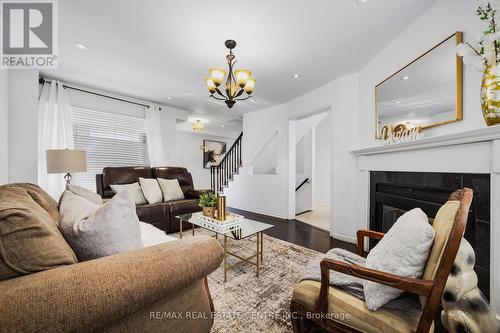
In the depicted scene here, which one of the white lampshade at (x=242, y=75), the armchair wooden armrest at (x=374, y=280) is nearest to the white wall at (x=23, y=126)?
the white lampshade at (x=242, y=75)

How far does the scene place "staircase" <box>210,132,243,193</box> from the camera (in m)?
5.84

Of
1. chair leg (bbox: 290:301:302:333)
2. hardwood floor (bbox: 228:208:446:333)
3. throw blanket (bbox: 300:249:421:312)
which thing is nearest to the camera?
throw blanket (bbox: 300:249:421:312)

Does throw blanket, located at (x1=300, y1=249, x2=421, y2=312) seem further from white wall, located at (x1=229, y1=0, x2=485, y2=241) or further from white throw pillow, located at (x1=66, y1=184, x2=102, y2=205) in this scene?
white throw pillow, located at (x1=66, y1=184, x2=102, y2=205)

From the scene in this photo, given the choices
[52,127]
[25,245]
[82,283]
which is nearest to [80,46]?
[52,127]

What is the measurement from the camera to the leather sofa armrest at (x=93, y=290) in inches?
21.1

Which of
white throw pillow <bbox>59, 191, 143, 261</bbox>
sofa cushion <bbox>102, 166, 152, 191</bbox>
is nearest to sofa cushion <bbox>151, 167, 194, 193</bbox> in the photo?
sofa cushion <bbox>102, 166, 152, 191</bbox>

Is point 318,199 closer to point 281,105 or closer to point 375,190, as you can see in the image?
point 281,105

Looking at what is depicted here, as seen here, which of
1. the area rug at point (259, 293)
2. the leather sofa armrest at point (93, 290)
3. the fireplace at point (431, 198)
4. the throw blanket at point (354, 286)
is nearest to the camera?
the leather sofa armrest at point (93, 290)

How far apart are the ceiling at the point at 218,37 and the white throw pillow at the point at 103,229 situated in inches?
73.0

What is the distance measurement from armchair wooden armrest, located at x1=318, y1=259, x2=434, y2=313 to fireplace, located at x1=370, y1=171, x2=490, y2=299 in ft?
3.19

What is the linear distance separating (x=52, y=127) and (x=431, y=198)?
5.29 m

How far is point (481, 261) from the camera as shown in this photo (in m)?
1.32

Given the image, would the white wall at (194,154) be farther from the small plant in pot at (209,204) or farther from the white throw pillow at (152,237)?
the white throw pillow at (152,237)

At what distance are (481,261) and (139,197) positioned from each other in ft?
12.9
